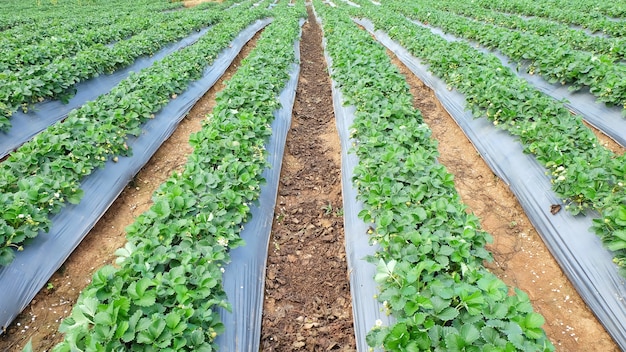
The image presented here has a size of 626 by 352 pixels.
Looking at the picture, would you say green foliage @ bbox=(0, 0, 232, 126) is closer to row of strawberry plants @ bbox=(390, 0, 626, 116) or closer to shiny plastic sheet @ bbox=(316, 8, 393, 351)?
shiny plastic sheet @ bbox=(316, 8, 393, 351)

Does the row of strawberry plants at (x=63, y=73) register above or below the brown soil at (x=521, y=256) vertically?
above

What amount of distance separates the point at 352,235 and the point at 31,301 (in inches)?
120

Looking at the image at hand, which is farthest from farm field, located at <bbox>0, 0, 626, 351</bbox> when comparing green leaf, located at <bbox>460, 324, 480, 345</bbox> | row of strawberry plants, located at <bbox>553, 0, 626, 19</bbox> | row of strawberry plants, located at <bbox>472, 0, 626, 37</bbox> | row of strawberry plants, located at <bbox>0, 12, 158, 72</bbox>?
row of strawberry plants, located at <bbox>553, 0, 626, 19</bbox>

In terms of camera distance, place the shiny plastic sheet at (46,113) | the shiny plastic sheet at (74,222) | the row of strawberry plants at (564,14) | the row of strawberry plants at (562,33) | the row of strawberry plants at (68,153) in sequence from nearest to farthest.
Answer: the shiny plastic sheet at (74,222) → the row of strawberry plants at (68,153) → the shiny plastic sheet at (46,113) → the row of strawberry plants at (562,33) → the row of strawberry plants at (564,14)

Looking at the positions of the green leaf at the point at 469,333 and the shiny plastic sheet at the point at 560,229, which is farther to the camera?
the shiny plastic sheet at the point at 560,229

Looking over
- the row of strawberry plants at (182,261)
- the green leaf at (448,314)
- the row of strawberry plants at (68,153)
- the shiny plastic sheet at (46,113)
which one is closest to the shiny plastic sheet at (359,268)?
the green leaf at (448,314)

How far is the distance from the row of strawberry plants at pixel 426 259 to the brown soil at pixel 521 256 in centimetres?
85

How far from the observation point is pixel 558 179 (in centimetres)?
364

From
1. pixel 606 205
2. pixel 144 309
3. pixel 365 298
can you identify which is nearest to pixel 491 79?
Result: pixel 606 205

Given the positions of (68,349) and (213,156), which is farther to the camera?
(213,156)

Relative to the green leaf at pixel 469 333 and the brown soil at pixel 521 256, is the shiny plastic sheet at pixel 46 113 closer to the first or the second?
the green leaf at pixel 469 333

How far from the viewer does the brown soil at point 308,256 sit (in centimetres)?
306

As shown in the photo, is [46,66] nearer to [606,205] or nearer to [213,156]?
[213,156]

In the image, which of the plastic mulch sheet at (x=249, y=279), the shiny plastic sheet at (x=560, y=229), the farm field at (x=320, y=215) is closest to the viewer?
the farm field at (x=320, y=215)
